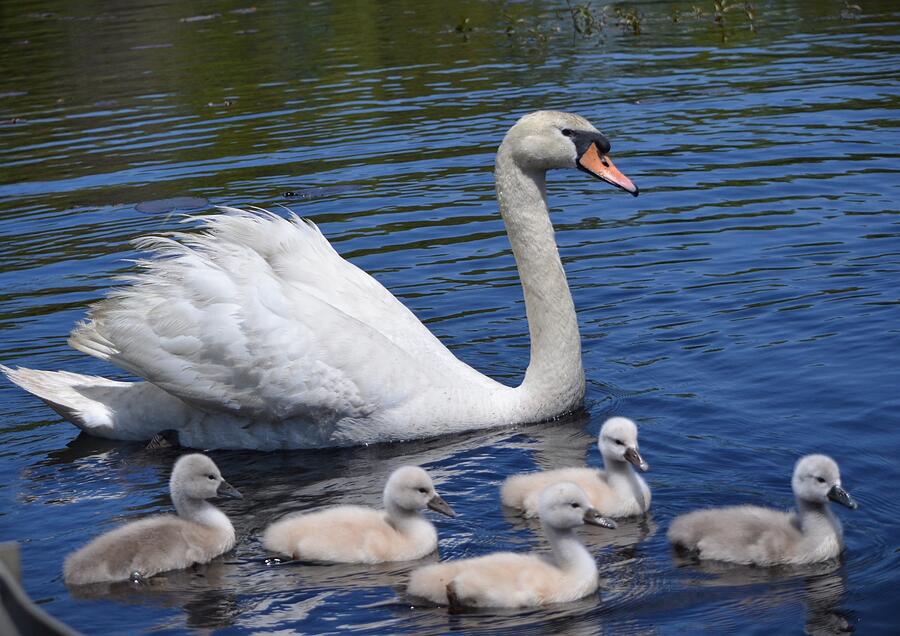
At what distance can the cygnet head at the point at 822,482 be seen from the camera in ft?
22.0

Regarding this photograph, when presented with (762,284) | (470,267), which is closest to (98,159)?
(470,267)

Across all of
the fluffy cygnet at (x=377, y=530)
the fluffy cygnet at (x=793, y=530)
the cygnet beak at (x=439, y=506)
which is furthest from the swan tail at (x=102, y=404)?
the fluffy cygnet at (x=793, y=530)

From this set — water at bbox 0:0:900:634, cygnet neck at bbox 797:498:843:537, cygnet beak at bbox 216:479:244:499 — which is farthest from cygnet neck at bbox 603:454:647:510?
cygnet beak at bbox 216:479:244:499

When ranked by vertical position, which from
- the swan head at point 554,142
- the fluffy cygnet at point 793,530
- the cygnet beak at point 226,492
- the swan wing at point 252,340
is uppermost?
the swan head at point 554,142

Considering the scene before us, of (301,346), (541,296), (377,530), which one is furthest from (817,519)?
(301,346)

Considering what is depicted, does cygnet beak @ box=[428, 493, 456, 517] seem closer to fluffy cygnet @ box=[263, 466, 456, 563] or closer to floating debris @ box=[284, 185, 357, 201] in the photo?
fluffy cygnet @ box=[263, 466, 456, 563]

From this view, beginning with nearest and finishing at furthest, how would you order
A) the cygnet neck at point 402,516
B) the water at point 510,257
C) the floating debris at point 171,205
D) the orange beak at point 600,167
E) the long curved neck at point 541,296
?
the water at point 510,257, the cygnet neck at point 402,516, the long curved neck at point 541,296, the orange beak at point 600,167, the floating debris at point 171,205

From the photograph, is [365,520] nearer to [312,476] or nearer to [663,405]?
[312,476]

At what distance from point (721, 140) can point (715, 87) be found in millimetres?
2906

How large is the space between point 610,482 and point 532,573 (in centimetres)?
123

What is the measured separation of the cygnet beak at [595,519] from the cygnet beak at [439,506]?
Answer: 0.81 m

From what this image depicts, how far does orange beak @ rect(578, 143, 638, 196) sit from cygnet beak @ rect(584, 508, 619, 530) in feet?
10.0

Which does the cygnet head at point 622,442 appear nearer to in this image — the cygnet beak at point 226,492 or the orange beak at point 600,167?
the cygnet beak at point 226,492

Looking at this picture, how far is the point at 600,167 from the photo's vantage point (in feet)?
30.6
